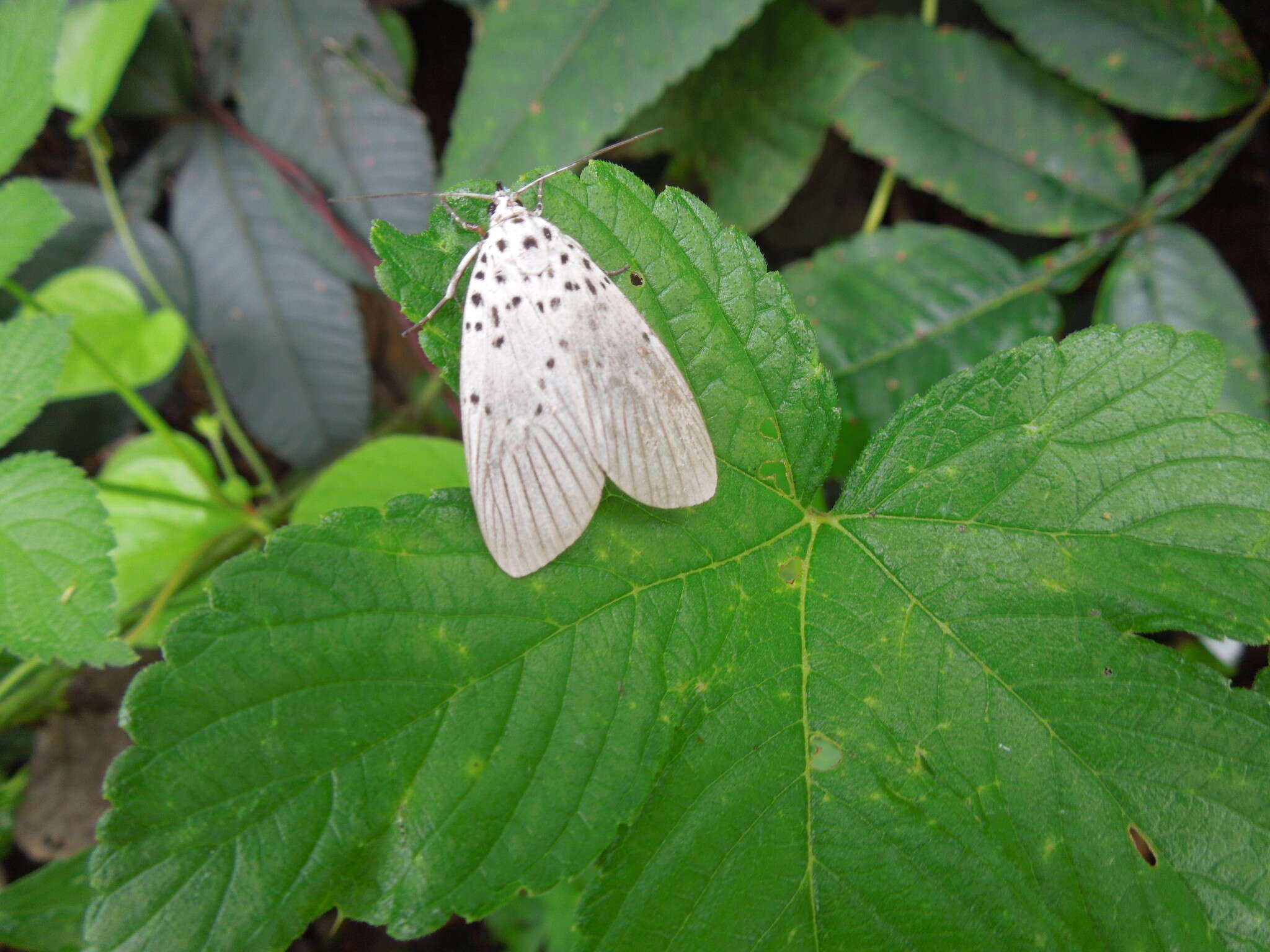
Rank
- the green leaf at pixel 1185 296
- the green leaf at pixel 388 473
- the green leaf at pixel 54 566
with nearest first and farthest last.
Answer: the green leaf at pixel 54 566, the green leaf at pixel 388 473, the green leaf at pixel 1185 296

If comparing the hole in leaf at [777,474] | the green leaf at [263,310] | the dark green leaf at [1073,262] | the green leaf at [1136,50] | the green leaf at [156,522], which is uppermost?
the green leaf at [1136,50]

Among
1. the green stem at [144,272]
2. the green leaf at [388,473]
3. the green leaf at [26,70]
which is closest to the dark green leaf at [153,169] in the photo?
the green stem at [144,272]

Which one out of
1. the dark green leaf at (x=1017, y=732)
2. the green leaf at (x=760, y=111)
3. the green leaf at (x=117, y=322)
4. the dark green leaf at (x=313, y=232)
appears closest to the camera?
the dark green leaf at (x=1017, y=732)

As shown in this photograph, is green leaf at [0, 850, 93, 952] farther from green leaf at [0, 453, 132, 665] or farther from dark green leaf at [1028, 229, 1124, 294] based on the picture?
dark green leaf at [1028, 229, 1124, 294]

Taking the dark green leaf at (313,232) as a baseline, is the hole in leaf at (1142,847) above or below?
above

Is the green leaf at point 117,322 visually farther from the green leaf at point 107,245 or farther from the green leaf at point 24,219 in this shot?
the green leaf at point 24,219

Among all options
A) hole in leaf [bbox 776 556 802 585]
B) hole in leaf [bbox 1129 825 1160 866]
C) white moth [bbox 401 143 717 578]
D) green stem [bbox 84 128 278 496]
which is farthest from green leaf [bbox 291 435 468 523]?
hole in leaf [bbox 1129 825 1160 866]

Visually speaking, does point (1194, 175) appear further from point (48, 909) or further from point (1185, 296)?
point (48, 909)

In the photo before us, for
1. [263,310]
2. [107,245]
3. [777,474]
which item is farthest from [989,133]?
[107,245]
